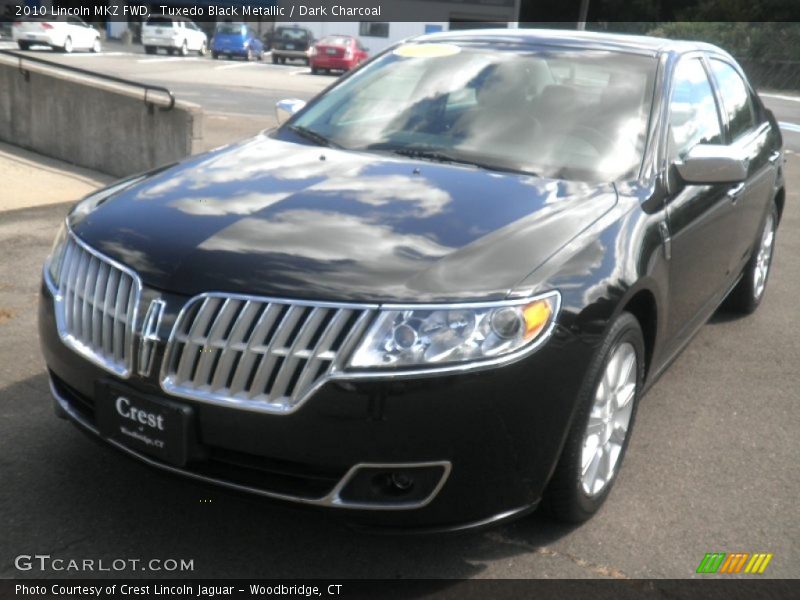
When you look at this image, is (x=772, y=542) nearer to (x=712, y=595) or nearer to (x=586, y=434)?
(x=712, y=595)

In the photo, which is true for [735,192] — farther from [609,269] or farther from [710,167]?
[609,269]

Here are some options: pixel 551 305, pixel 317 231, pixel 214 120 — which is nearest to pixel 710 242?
pixel 551 305

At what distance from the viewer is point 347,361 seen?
2.75 m

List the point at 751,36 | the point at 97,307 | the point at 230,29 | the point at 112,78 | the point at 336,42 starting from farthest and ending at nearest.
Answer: the point at 751,36
the point at 230,29
the point at 336,42
the point at 112,78
the point at 97,307

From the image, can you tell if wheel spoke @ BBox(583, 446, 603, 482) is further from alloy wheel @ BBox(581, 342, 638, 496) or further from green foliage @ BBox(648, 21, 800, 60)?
green foliage @ BBox(648, 21, 800, 60)

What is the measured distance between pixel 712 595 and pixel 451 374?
116cm

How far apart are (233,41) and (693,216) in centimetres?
3865

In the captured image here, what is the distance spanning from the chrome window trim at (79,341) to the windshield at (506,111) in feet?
4.30

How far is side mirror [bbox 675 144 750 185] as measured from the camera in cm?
395

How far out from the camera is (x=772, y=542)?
349 centimetres

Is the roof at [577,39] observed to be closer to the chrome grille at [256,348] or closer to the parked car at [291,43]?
the chrome grille at [256,348]

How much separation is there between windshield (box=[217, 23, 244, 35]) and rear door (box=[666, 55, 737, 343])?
3810cm

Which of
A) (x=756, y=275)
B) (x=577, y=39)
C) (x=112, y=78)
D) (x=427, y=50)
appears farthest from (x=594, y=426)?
(x=112, y=78)

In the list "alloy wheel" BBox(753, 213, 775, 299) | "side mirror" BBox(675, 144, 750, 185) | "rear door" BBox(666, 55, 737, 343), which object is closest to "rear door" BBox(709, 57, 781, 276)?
"rear door" BBox(666, 55, 737, 343)
